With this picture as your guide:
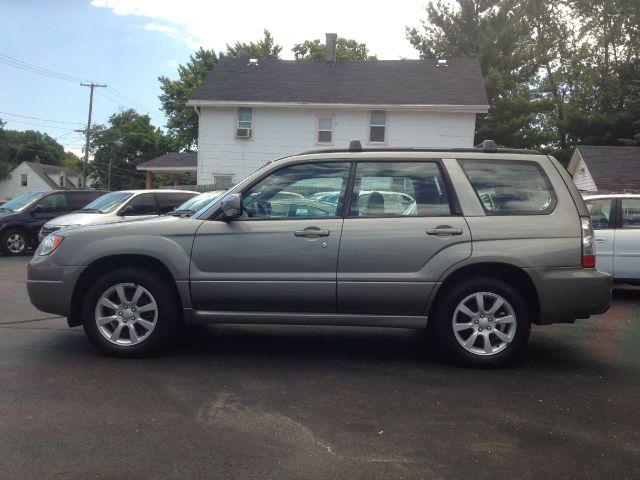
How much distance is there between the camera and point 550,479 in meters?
3.16

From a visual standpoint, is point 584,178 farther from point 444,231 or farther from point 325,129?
point 444,231

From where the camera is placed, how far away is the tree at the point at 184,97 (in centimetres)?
4500

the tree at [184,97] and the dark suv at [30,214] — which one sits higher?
the tree at [184,97]

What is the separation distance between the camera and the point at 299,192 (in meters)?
5.27

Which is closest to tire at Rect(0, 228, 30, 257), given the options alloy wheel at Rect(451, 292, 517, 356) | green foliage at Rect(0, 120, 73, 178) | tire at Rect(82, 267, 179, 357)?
tire at Rect(82, 267, 179, 357)

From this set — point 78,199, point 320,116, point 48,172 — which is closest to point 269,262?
point 78,199

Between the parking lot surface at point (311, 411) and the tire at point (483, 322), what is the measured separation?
0.18 m

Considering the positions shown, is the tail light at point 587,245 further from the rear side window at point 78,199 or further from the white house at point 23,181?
the white house at point 23,181

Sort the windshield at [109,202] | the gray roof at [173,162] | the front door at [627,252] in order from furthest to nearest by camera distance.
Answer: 1. the gray roof at [173,162]
2. the windshield at [109,202]
3. the front door at [627,252]

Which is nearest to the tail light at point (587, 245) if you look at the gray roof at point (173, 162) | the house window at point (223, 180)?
the house window at point (223, 180)

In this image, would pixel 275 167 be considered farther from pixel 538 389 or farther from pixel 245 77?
pixel 245 77

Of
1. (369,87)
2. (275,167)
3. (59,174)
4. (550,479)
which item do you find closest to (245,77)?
A: (369,87)

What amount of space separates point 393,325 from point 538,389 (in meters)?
1.22

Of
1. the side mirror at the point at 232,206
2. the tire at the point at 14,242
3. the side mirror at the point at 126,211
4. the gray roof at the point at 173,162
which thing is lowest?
the tire at the point at 14,242
